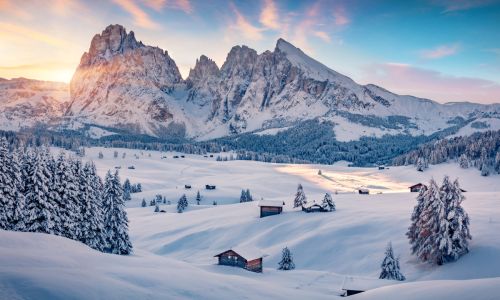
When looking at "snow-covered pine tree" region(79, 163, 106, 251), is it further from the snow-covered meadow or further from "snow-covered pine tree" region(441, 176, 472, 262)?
"snow-covered pine tree" region(441, 176, 472, 262)

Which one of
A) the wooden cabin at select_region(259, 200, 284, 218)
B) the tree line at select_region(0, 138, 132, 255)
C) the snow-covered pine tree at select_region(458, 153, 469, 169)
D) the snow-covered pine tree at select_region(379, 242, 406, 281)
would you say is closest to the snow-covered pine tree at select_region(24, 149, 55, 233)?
the tree line at select_region(0, 138, 132, 255)

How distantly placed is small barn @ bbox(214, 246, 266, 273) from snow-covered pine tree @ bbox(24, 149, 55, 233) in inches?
913

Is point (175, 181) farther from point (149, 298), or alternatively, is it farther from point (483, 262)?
point (149, 298)

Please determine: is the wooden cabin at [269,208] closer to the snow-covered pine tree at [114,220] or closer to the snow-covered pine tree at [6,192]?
the snow-covered pine tree at [114,220]

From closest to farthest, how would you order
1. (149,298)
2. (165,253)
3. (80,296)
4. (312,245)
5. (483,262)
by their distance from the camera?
1. (80,296)
2. (149,298)
3. (483,262)
4. (312,245)
5. (165,253)

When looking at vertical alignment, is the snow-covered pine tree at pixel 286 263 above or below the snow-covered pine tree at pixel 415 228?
below

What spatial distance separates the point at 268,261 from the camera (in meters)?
65.2

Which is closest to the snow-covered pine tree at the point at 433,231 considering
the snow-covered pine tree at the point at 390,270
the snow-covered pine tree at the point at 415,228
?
the snow-covered pine tree at the point at 415,228

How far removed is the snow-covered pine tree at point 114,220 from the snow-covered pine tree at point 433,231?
37805 millimetres

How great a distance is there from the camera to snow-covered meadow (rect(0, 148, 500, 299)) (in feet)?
74.2

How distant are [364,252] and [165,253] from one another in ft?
109

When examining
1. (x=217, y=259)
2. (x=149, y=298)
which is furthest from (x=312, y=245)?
(x=149, y=298)

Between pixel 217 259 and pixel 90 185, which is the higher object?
pixel 90 185

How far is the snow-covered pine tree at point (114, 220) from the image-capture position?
2085 inches
